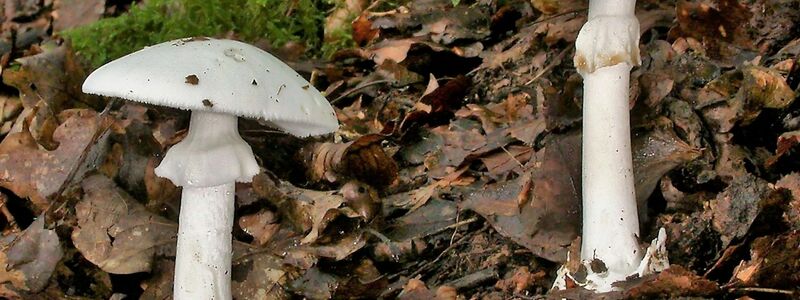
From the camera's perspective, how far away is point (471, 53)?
13.3ft

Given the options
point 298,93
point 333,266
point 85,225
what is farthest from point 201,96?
point 85,225

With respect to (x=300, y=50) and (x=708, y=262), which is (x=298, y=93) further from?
(x=300, y=50)

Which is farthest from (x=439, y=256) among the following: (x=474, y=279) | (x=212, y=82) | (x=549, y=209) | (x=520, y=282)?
(x=212, y=82)

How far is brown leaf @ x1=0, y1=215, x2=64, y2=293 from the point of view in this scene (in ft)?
10.1

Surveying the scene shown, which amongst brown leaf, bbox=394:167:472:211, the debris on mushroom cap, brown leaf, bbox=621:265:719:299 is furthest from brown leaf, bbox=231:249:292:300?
the debris on mushroom cap

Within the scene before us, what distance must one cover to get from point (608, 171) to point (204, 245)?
1488 millimetres

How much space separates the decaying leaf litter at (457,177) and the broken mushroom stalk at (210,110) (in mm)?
284

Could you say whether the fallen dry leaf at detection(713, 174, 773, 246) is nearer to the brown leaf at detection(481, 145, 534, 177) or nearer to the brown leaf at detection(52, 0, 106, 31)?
the brown leaf at detection(481, 145, 534, 177)

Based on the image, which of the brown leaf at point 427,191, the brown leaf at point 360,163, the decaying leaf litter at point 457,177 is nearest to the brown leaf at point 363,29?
the decaying leaf litter at point 457,177

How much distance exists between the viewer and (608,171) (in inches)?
105

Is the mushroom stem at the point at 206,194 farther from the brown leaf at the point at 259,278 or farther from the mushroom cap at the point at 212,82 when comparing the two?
the mushroom cap at the point at 212,82

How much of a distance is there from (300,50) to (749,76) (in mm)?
2405

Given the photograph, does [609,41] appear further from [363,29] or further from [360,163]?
[363,29]

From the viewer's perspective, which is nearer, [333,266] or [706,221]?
[706,221]
